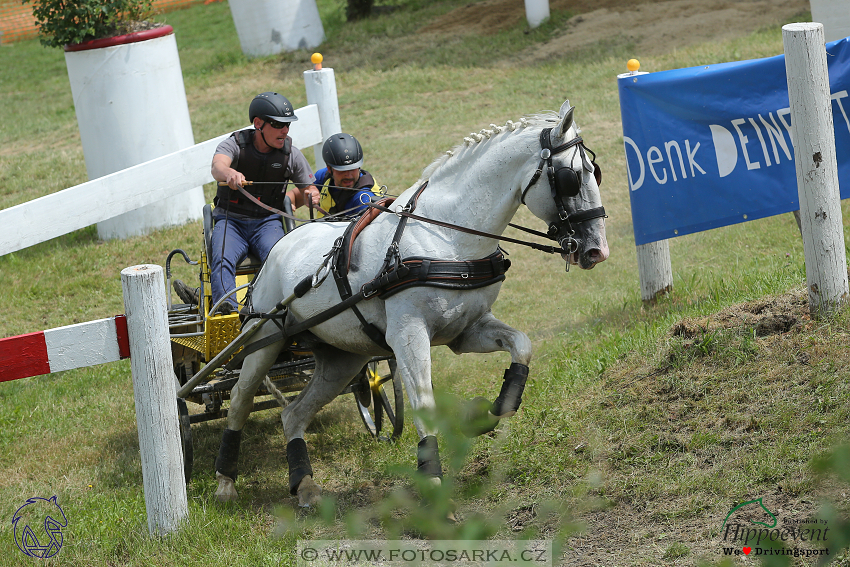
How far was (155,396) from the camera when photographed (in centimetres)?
404

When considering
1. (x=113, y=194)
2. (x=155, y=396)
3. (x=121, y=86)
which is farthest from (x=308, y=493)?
(x=121, y=86)

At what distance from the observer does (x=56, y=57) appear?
72.5 ft

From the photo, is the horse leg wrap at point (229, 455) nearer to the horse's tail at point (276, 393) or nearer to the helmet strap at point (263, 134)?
the horse's tail at point (276, 393)

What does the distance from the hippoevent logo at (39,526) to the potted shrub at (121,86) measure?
19.9 ft

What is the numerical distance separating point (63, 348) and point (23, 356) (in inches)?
6.6

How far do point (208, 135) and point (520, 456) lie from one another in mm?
10138

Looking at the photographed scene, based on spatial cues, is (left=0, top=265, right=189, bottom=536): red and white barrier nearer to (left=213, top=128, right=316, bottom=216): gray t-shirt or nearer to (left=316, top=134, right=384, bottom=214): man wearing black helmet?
(left=213, top=128, right=316, bottom=216): gray t-shirt

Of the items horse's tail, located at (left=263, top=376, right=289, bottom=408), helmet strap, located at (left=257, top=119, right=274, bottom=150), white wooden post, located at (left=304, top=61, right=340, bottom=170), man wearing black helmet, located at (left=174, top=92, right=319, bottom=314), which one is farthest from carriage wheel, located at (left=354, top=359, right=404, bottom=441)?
white wooden post, located at (left=304, top=61, right=340, bottom=170)

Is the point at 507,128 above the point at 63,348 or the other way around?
above

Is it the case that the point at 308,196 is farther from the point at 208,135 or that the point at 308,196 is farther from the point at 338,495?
the point at 208,135

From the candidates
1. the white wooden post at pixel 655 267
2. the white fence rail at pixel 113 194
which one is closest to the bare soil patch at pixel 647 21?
the white wooden post at pixel 655 267

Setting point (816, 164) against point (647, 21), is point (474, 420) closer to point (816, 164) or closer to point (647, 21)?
point (816, 164)

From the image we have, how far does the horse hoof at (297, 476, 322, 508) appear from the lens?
15.5ft

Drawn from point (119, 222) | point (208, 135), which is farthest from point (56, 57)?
point (119, 222)
